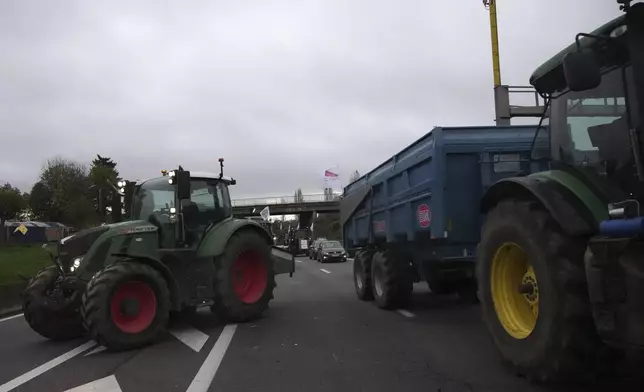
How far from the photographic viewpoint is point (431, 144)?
8086 mm

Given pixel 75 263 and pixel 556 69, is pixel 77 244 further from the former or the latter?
pixel 556 69

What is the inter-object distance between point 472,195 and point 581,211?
3.63m

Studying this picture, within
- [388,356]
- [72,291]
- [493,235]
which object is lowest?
[388,356]

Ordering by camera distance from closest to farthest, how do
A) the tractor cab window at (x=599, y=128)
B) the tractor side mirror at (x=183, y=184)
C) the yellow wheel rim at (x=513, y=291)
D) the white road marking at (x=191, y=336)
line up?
the tractor cab window at (x=599, y=128) < the yellow wheel rim at (x=513, y=291) < the white road marking at (x=191, y=336) < the tractor side mirror at (x=183, y=184)

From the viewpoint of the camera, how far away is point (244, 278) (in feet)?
33.8

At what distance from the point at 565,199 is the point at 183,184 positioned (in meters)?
6.04

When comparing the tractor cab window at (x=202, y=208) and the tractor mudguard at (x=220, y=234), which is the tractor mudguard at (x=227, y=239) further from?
the tractor cab window at (x=202, y=208)

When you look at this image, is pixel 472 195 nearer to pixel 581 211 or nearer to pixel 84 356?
pixel 581 211

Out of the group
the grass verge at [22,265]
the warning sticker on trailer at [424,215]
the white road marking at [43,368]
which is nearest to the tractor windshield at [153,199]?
the white road marking at [43,368]

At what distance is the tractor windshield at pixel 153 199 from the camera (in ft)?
30.9

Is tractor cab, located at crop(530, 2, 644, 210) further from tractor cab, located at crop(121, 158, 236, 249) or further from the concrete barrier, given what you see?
the concrete barrier

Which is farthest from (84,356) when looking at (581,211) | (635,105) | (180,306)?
(635,105)

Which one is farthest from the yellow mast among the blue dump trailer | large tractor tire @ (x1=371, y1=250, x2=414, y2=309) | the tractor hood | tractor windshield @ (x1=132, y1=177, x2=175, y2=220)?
the tractor hood

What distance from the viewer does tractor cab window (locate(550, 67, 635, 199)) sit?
13.6 feet
